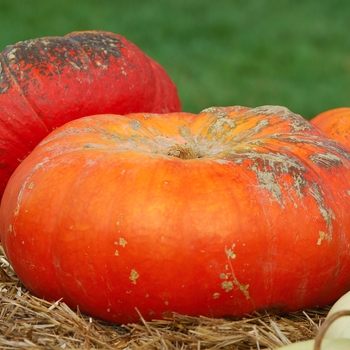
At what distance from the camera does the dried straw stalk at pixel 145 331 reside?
202 cm

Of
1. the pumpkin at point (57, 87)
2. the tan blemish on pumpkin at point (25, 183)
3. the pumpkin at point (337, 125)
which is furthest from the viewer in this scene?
the pumpkin at point (337, 125)

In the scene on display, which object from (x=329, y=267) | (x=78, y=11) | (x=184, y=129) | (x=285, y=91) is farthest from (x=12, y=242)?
(x=78, y=11)

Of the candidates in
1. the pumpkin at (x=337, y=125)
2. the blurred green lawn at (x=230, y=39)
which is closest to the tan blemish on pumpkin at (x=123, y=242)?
the pumpkin at (x=337, y=125)

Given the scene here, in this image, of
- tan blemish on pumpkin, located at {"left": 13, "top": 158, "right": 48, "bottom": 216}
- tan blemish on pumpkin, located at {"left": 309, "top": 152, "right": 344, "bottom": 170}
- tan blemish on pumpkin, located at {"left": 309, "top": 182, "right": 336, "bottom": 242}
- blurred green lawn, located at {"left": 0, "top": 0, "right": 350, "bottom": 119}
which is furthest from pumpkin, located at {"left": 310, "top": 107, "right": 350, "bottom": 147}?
blurred green lawn, located at {"left": 0, "top": 0, "right": 350, "bottom": 119}

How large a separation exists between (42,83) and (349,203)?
1311 mm

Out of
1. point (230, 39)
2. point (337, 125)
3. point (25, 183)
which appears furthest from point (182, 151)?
point (230, 39)

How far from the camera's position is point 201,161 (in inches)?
88.5

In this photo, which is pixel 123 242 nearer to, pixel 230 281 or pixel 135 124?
pixel 230 281

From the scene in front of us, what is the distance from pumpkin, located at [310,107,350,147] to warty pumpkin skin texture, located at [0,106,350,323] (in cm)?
77

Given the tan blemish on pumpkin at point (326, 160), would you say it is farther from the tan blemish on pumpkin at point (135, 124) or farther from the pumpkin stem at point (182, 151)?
the tan blemish on pumpkin at point (135, 124)

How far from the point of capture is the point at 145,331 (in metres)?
2.12

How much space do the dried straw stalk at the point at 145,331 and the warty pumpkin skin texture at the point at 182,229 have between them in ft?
0.13

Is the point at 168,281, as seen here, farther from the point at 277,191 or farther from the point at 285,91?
the point at 285,91

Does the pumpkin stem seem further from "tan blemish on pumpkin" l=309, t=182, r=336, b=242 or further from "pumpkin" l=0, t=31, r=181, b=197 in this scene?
"pumpkin" l=0, t=31, r=181, b=197
